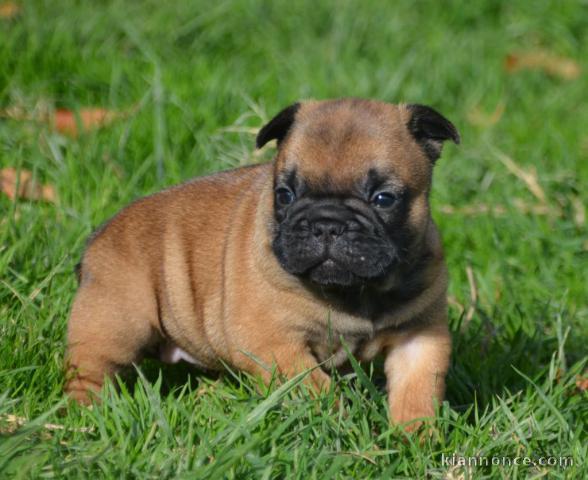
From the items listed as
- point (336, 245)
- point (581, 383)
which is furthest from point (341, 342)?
point (581, 383)

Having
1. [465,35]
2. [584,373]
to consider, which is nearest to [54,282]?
[584,373]

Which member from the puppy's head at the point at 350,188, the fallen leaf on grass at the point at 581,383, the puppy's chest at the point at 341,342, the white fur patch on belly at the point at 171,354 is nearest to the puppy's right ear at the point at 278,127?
the puppy's head at the point at 350,188

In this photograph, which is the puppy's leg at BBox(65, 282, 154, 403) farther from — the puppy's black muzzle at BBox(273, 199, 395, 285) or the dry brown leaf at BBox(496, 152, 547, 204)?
the dry brown leaf at BBox(496, 152, 547, 204)

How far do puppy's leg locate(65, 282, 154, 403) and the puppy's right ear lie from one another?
948 millimetres

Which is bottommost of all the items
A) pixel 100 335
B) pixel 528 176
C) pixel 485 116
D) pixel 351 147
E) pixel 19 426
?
pixel 485 116

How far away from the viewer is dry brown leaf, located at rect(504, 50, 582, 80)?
31.3 feet

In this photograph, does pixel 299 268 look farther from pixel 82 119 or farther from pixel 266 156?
pixel 82 119

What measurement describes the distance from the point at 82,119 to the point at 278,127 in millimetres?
2556

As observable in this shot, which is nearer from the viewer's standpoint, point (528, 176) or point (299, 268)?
point (299, 268)

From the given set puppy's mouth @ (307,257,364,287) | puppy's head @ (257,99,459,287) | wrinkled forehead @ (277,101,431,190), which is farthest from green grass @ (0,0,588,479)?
wrinkled forehead @ (277,101,431,190)

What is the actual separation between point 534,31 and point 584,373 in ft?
16.6

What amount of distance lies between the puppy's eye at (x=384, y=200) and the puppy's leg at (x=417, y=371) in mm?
569

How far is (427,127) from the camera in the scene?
496 centimetres

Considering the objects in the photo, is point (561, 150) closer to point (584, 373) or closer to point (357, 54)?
point (357, 54)
